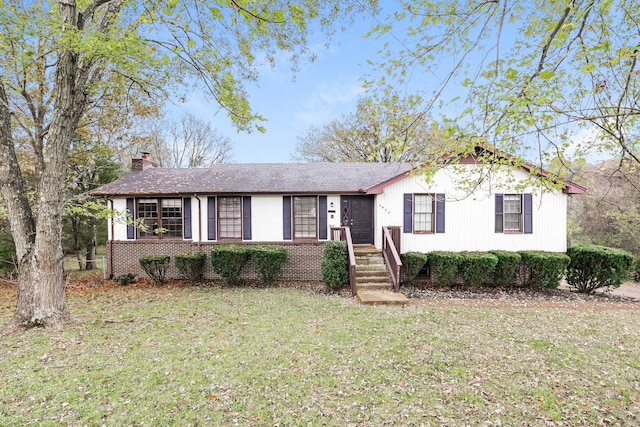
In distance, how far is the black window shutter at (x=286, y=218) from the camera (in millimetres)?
11453

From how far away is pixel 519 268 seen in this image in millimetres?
10539

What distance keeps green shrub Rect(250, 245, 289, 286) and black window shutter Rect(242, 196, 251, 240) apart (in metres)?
1.12

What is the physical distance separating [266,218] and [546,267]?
32.6ft

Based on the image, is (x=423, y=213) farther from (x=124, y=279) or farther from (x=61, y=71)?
(x=124, y=279)

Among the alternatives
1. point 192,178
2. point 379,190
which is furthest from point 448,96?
point 192,178

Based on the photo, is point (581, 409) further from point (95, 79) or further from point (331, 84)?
point (331, 84)

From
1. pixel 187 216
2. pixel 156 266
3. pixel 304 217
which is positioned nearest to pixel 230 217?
pixel 187 216

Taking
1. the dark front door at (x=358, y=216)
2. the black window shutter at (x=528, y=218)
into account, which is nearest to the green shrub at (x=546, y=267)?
the black window shutter at (x=528, y=218)

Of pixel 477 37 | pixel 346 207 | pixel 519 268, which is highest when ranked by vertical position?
pixel 477 37

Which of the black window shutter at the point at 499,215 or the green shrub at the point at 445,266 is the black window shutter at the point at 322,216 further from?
the black window shutter at the point at 499,215

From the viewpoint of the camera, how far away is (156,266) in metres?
10.6

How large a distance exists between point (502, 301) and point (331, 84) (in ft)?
39.3

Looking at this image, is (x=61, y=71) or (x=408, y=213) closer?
(x=61, y=71)

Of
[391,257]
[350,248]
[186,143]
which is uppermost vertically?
[186,143]
